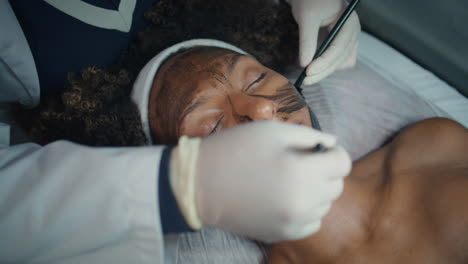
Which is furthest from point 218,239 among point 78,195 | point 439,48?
point 439,48

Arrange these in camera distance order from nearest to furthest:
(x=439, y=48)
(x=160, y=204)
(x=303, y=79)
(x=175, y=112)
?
(x=160, y=204) → (x=175, y=112) → (x=303, y=79) → (x=439, y=48)

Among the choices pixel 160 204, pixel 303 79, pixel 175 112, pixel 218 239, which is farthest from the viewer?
pixel 303 79

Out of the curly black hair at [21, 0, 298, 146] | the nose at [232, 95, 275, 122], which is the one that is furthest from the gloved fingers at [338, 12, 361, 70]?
the nose at [232, 95, 275, 122]

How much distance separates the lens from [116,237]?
57 centimetres

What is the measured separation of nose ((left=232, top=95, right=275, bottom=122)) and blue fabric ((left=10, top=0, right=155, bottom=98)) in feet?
1.45

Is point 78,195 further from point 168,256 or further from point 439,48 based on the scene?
point 439,48

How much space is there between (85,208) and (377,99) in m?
1.24

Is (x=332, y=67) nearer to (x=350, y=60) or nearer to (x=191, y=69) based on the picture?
(x=350, y=60)

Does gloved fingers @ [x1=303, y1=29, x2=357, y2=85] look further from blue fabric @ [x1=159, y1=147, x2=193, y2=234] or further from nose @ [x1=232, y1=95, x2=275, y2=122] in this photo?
blue fabric @ [x1=159, y1=147, x2=193, y2=234]

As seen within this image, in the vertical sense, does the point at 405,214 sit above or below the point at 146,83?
below

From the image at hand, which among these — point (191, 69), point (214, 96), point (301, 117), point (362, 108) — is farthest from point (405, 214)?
point (191, 69)

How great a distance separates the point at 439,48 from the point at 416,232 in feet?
2.81

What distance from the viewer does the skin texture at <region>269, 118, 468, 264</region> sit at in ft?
2.75

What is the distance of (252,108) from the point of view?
0.81 metres
